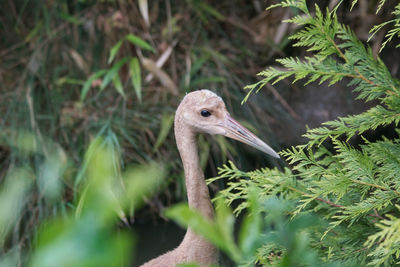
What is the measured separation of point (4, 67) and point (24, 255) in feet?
3.95

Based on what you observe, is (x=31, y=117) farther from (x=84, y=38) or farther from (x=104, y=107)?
(x=84, y=38)

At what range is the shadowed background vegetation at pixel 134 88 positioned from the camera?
7.31ft

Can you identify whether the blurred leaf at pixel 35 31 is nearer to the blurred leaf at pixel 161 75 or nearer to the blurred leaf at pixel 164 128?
the blurred leaf at pixel 161 75

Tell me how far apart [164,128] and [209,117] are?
941 millimetres

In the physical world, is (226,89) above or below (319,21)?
below

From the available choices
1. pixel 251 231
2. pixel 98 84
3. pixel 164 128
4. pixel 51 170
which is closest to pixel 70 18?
pixel 98 84

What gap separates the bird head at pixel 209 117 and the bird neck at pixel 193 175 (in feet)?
0.12

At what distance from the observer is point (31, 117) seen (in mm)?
2328

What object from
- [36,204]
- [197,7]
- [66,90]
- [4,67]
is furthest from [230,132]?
[4,67]

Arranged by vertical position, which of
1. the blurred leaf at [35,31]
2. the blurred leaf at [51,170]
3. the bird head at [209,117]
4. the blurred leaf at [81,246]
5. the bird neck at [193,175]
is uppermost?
the blurred leaf at [81,246]

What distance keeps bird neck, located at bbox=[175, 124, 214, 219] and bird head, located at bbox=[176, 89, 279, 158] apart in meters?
0.04

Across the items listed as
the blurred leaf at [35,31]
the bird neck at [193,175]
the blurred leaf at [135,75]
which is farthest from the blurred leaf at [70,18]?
the bird neck at [193,175]

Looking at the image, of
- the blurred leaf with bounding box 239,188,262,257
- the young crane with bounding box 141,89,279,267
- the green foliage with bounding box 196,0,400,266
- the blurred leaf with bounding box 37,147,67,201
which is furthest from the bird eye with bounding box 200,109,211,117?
the blurred leaf with bounding box 239,188,262,257

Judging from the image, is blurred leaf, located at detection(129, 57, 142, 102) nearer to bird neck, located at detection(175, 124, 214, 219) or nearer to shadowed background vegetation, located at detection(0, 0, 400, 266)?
shadowed background vegetation, located at detection(0, 0, 400, 266)
